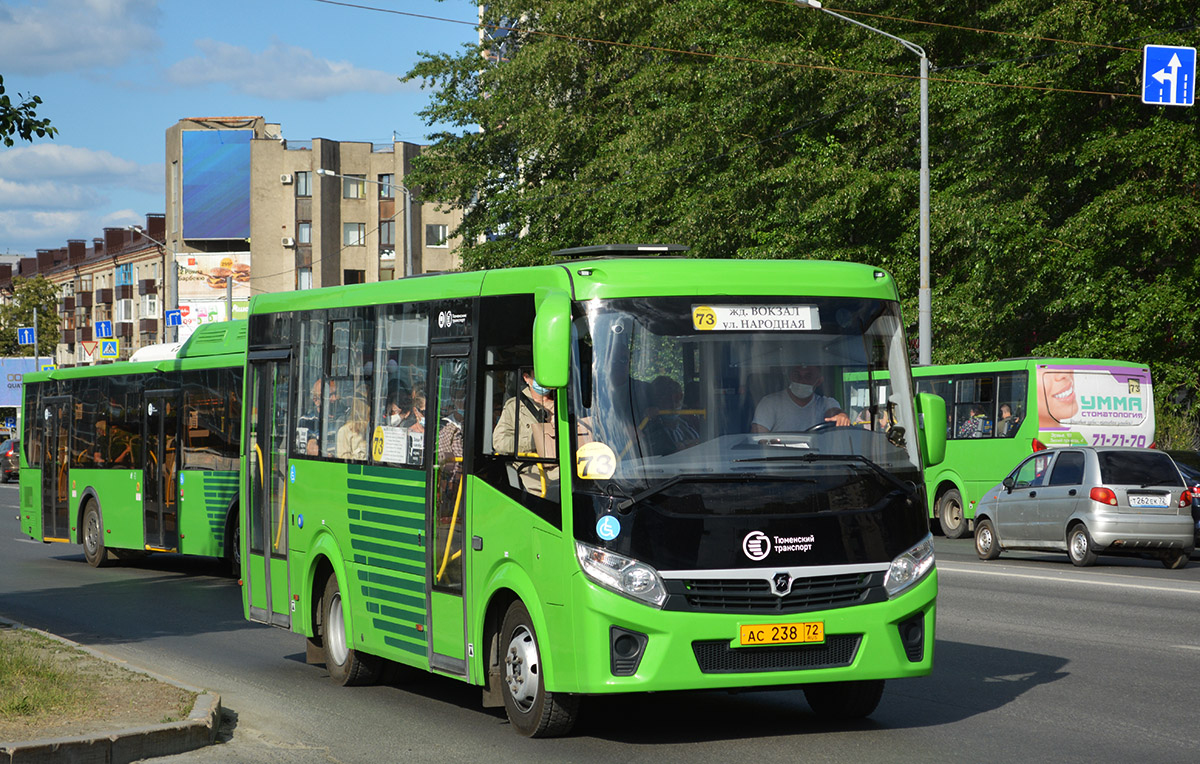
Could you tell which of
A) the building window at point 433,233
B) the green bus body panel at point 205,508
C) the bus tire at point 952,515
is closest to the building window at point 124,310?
the building window at point 433,233

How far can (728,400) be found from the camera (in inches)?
336

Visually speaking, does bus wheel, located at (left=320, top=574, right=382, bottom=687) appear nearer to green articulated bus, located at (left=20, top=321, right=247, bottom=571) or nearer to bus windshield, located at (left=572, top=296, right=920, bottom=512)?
bus windshield, located at (left=572, top=296, right=920, bottom=512)

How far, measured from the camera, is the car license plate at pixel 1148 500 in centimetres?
2131

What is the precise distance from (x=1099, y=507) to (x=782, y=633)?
568 inches

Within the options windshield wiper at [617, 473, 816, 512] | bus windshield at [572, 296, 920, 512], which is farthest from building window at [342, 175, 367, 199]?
windshield wiper at [617, 473, 816, 512]

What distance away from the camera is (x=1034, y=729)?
29.6 ft

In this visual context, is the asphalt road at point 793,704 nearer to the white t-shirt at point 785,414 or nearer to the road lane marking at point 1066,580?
the road lane marking at point 1066,580

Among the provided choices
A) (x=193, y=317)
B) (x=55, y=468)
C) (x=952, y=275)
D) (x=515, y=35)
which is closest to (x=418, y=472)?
(x=55, y=468)

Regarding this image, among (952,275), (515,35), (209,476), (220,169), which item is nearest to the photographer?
(209,476)

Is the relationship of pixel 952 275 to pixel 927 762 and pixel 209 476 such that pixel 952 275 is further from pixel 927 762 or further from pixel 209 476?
pixel 927 762

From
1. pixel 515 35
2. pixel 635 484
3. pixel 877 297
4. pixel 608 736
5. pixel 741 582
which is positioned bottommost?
pixel 608 736

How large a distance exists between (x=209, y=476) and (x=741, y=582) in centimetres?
1392

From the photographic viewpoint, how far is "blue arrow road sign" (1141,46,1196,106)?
22891 millimetres

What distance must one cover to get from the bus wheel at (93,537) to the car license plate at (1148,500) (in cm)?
1462
